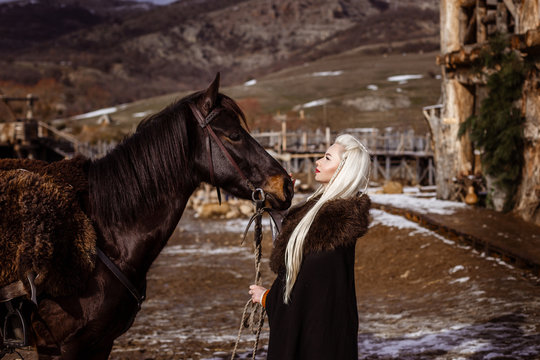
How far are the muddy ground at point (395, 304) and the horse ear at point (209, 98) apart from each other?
10.3 feet

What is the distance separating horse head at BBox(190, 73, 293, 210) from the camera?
3.25 m

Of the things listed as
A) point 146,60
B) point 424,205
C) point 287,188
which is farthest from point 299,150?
point 146,60

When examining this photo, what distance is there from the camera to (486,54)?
12516mm

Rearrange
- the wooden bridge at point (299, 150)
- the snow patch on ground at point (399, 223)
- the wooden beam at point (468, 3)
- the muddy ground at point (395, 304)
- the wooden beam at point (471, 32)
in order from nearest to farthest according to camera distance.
→ 1. the muddy ground at point (395, 304)
2. the snow patch on ground at point (399, 223)
3. the wooden beam at point (471, 32)
4. the wooden beam at point (468, 3)
5. the wooden bridge at point (299, 150)

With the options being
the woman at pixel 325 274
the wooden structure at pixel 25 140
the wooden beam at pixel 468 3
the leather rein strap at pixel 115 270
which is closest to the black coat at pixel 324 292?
the woman at pixel 325 274

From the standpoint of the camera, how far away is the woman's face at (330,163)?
108 inches

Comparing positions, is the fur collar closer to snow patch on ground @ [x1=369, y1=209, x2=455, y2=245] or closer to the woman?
the woman

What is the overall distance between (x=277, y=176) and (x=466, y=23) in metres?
13.6

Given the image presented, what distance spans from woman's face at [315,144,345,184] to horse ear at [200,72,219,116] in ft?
2.77

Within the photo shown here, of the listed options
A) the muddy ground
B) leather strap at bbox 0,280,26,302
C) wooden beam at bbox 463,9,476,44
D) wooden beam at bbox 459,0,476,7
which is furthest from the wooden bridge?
leather strap at bbox 0,280,26,302

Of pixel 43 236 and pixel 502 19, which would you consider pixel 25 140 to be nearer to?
pixel 502 19

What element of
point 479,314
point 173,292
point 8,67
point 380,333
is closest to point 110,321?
point 380,333

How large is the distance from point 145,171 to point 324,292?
1.35 m

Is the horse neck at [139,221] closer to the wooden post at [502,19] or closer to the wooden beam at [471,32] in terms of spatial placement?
the wooden post at [502,19]
